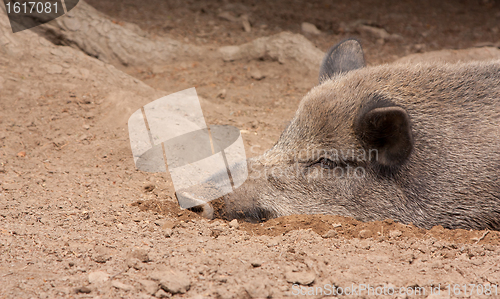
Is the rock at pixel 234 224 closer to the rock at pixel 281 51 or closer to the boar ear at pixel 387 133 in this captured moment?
the boar ear at pixel 387 133

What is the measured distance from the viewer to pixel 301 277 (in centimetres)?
222

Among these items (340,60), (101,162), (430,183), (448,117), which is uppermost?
(340,60)

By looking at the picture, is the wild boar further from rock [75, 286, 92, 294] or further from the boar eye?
rock [75, 286, 92, 294]

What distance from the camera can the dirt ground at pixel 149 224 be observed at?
2.17 m

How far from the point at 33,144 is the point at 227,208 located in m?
2.30

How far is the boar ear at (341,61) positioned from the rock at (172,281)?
101 inches

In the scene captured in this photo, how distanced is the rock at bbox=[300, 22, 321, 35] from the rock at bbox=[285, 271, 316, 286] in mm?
6451

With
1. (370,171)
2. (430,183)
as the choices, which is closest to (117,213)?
(370,171)

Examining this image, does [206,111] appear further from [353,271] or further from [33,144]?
[353,271]

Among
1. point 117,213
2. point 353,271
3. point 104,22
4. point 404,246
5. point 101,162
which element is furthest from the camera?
point 104,22

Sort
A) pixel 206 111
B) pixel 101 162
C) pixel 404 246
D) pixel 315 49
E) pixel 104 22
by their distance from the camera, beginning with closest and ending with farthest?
1. pixel 404 246
2. pixel 101 162
3. pixel 206 111
4. pixel 104 22
5. pixel 315 49

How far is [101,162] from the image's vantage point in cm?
386

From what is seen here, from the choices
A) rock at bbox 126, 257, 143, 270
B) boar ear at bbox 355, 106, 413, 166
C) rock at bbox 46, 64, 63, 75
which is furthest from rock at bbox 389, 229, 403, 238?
rock at bbox 46, 64, 63, 75

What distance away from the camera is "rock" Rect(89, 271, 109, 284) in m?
2.09
